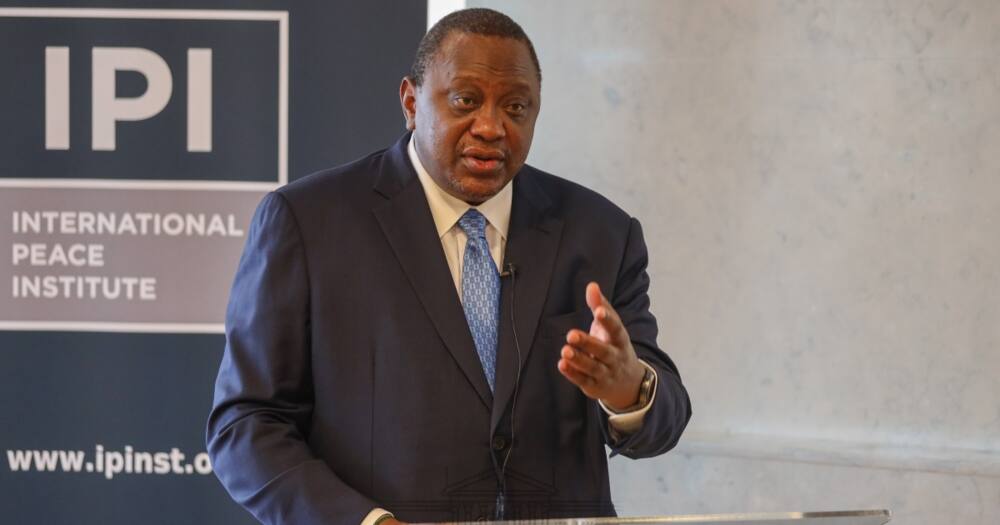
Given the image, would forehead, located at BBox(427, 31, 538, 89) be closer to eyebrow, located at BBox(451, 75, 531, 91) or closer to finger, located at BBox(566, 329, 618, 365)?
eyebrow, located at BBox(451, 75, 531, 91)

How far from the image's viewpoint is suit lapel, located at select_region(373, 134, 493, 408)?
223 cm

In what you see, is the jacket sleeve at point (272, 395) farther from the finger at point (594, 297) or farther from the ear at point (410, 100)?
the finger at point (594, 297)

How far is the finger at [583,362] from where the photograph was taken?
181 cm

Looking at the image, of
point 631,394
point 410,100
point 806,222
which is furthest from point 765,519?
point 806,222

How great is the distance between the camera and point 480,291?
2309mm

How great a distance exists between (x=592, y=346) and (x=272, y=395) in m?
0.69

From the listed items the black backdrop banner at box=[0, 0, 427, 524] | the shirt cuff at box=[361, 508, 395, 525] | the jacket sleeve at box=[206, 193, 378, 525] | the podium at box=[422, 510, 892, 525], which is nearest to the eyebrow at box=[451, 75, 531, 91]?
the jacket sleeve at box=[206, 193, 378, 525]

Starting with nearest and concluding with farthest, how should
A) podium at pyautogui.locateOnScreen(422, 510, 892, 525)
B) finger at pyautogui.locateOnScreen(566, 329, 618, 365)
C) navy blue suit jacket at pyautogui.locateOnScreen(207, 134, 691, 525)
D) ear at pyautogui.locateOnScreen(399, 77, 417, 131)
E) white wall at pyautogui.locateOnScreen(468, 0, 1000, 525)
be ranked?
podium at pyautogui.locateOnScreen(422, 510, 892, 525)
finger at pyautogui.locateOnScreen(566, 329, 618, 365)
navy blue suit jacket at pyautogui.locateOnScreen(207, 134, 691, 525)
ear at pyautogui.locateOnScreen(399, 77, 417, 131)
white wall at pyautogui.locateOnScreen(468, 0, 1000, 525)

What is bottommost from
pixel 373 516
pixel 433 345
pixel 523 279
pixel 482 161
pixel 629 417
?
pixel 373 516

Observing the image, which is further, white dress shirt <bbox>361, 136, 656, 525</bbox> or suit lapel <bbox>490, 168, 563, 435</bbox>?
white dress shirt <bbox>361, 136, 656, 525</bbox>

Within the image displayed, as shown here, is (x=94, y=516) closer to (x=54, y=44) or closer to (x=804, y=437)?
(x=54, y=44)

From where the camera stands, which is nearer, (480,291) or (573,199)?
(480,291)

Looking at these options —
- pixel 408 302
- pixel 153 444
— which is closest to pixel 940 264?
pixel 408 302

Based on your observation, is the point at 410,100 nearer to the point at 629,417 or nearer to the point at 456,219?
the point at 456,219
